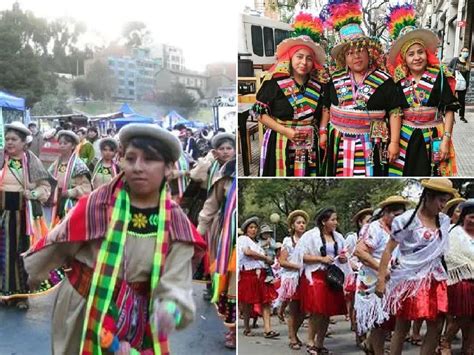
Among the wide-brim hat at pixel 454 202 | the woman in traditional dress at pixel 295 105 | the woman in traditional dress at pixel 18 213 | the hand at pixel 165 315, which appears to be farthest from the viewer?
the woman in traditional dress at pixel 18 213

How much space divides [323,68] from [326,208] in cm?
66

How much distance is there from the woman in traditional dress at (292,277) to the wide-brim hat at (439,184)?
57 cm

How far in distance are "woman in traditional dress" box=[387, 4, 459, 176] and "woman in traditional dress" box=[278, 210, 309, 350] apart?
576mm

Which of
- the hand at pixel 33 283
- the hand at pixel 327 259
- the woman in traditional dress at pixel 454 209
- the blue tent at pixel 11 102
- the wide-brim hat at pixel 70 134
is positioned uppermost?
the blue tent at pixel 11 102

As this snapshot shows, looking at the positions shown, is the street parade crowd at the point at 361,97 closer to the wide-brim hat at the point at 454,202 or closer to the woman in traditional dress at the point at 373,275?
the wide-brim hat at the point at 454,202

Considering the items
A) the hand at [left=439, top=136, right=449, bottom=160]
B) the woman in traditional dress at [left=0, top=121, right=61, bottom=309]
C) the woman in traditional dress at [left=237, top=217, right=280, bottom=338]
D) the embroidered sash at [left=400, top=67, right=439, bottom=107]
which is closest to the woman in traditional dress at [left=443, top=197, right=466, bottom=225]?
the hand at [left=439, top=136, right=449, bottom=160]

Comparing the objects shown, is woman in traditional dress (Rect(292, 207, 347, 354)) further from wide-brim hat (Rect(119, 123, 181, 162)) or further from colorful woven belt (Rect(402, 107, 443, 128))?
wide-brim hat (Rect(119, 123, 181, 162))

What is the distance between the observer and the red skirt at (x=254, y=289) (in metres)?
3.12

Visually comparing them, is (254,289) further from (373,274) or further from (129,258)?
(129,258)

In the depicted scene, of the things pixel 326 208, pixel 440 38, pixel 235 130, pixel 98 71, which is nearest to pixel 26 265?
pixel 98 71

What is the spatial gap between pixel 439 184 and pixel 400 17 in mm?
756

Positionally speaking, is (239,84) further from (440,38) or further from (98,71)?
(440,38)

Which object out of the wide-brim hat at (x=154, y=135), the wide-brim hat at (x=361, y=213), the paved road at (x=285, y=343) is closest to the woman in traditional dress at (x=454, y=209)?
the wide-brim hat at (x=361, y=213)

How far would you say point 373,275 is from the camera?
3.08 m
